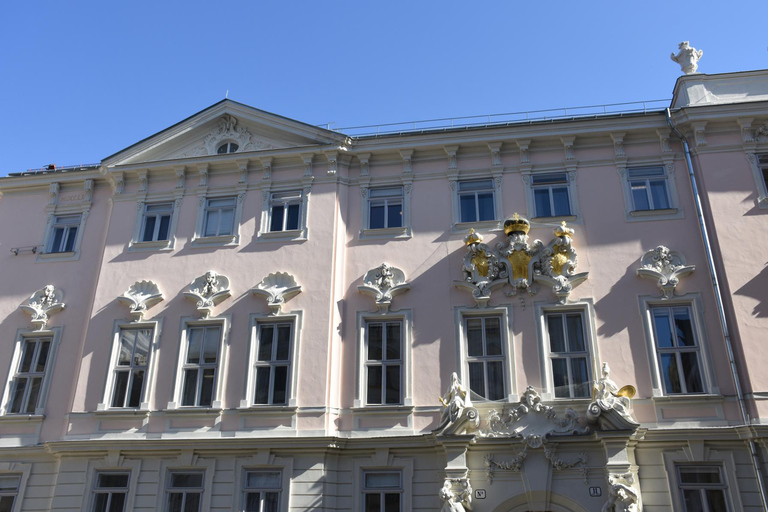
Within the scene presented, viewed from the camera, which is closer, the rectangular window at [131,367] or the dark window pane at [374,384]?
the dark window pane at [374,384]

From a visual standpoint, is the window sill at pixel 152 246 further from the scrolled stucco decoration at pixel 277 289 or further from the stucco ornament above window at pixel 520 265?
the stucco ornament above window at pixel 520 265

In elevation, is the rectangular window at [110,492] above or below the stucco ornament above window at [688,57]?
below

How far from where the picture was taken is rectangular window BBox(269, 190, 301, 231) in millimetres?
19031

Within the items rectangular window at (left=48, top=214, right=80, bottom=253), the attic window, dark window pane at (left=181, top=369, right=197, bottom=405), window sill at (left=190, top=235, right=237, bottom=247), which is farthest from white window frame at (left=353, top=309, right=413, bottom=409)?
rectangular window at (left=48, top=214, right=80, bottom=253)

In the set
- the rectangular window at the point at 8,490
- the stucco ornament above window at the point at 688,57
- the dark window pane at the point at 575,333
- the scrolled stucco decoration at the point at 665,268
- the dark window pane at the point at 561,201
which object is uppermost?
the stucco ornament above window at the point at 688,57

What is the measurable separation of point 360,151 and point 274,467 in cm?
907

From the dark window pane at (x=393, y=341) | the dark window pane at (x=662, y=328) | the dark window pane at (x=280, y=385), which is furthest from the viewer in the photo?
the dark window pane at (x=393, y=341)

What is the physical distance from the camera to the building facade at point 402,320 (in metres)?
15.1

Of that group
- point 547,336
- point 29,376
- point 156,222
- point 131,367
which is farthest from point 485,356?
point 29,376

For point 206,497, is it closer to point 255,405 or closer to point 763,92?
point 255,405

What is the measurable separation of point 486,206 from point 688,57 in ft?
24.4

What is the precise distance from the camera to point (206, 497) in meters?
15.9

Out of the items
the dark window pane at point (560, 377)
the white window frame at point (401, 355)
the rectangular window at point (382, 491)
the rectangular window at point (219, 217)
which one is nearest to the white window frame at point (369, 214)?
the white window frame at point (401, 355)

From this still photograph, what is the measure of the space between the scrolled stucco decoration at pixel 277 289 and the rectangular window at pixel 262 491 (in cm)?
417
